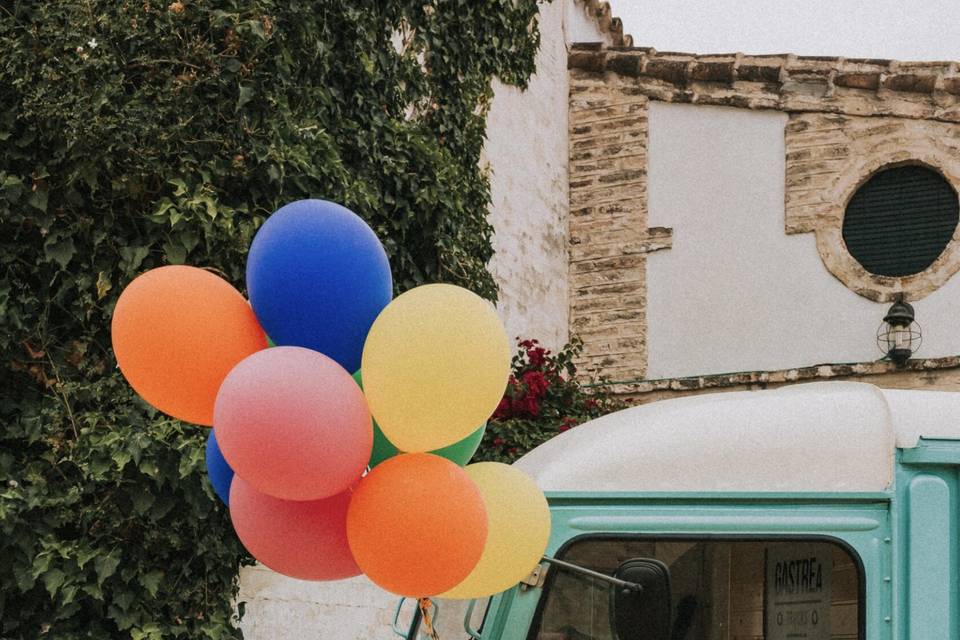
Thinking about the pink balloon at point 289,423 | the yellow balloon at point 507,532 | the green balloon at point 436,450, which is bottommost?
the yellow balloon at point 507,532

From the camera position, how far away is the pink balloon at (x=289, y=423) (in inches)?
108

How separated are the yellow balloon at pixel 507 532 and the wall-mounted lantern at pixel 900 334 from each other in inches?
329

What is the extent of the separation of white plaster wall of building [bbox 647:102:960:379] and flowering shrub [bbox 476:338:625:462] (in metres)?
2.59

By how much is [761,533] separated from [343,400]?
4.37 feet

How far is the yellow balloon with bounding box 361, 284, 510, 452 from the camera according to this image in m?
2.83

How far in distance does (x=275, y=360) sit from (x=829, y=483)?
166 cm

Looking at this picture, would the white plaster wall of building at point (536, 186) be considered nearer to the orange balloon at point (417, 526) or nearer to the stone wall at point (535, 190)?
the stone wall at point (535, 190)

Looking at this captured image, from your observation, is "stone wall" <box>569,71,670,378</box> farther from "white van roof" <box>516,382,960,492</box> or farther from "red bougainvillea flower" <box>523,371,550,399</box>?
"white van roof" <box>516,382,960,492</box>

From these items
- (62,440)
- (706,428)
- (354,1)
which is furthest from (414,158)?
(706,428)

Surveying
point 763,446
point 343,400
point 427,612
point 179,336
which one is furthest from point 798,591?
point 179,336

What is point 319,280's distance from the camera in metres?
3.02

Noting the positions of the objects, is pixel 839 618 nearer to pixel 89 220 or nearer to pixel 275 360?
pixel 275 360

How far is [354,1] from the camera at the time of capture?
279 inches

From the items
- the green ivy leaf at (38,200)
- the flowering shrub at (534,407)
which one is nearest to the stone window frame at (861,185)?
the flowering shrub at (534,407)
